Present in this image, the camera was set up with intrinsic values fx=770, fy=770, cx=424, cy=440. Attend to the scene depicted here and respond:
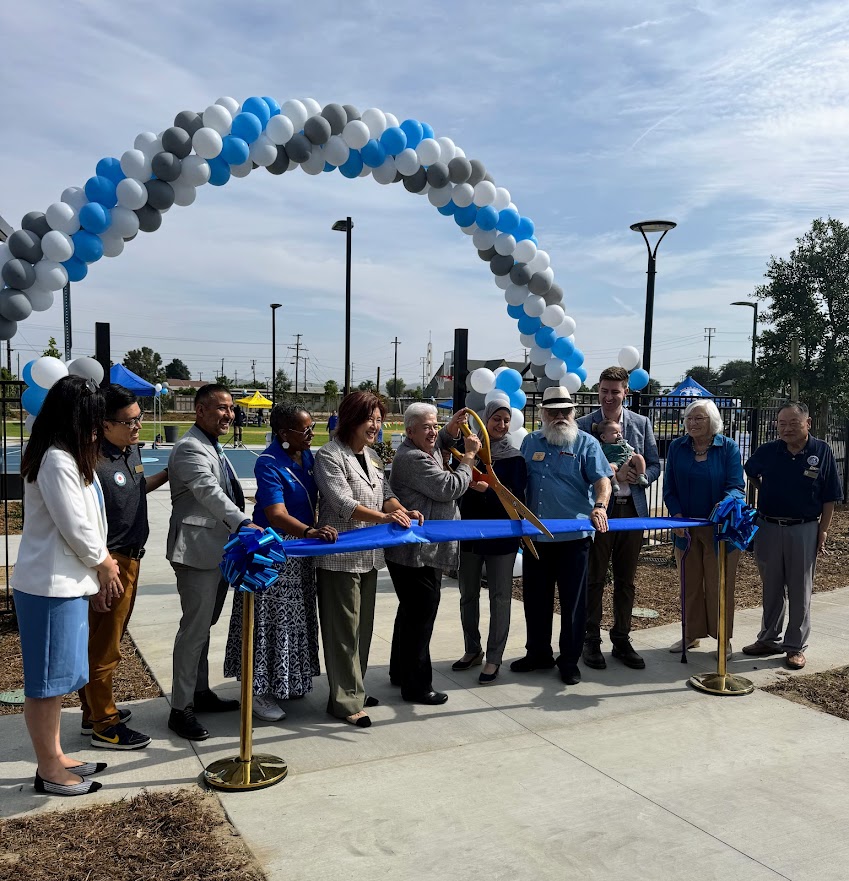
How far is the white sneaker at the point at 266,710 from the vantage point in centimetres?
438

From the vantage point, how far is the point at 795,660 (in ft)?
18.2

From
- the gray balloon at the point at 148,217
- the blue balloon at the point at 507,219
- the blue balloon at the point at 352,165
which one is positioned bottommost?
the gray balloon at the point at 148,217

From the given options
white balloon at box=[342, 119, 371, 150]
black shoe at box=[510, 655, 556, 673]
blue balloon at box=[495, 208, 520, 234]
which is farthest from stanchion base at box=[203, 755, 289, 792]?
blue balloon at box=[495, 208, 520, 234]

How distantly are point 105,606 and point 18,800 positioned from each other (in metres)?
0.91

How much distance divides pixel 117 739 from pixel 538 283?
21.7 ft

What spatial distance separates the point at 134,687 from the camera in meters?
4.96

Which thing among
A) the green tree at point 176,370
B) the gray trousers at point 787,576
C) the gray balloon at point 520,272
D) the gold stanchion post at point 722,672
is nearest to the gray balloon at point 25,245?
the gray balloon at point 520,272

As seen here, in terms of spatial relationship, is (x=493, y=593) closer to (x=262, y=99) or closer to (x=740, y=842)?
(x=740, y=842)

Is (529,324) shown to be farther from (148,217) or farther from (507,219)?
(148,217)

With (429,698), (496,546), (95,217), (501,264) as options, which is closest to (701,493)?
(496,546)

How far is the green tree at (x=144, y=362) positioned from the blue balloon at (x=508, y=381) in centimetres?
7267

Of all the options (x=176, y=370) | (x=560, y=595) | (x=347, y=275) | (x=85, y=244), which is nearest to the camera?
(x=560, y=595)

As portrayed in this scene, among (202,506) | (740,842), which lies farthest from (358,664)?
(740,842)

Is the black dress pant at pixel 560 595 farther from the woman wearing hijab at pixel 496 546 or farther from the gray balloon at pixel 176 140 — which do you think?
the gray balloon at pixel 176 140
